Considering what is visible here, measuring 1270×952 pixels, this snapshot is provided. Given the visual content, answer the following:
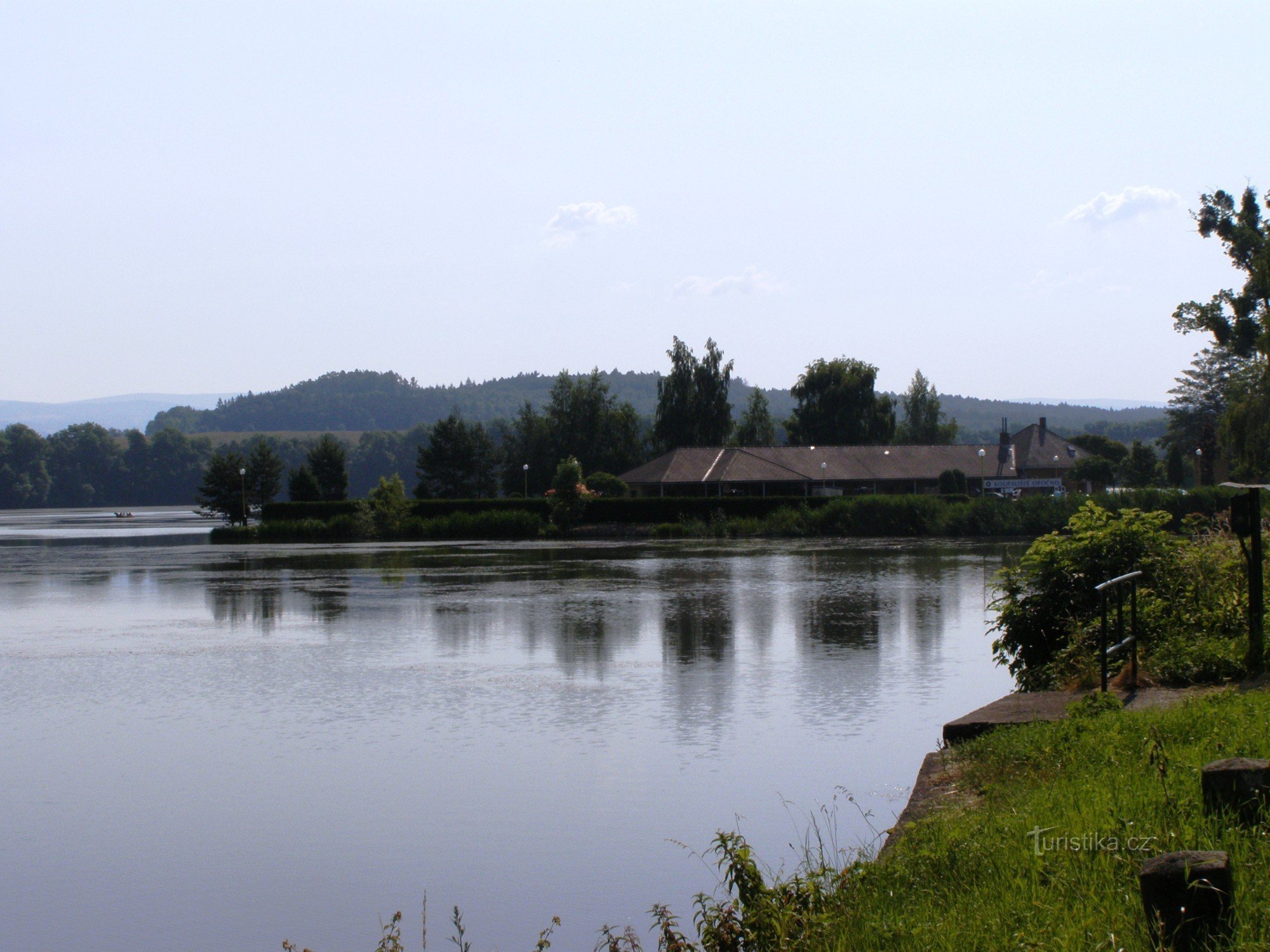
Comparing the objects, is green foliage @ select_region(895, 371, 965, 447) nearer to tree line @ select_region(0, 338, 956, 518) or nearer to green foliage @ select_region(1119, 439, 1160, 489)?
tree line @ select_region(0, 338, 956, 518)

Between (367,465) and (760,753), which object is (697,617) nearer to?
(760,753)

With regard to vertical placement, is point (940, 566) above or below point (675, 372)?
below

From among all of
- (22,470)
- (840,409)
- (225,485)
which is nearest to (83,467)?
(22,470)

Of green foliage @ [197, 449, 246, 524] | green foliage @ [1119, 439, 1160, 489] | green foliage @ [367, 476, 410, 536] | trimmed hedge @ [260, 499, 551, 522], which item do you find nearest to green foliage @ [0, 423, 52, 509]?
green foliage @ [197, 449, 246, 524]

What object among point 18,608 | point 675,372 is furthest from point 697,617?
point 675,372

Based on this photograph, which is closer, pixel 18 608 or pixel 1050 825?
pixel 1050 825

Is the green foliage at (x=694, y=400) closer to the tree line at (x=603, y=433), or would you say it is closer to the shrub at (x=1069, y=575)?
the tree line at (x=603, y=433)

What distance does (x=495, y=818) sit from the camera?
9.07 meters

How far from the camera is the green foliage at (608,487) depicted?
218 ft

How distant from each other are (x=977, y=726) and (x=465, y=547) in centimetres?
4425

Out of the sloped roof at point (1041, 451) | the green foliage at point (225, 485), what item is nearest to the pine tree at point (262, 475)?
the green foliage at point (225, 485)

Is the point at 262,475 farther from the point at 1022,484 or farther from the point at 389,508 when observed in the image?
the point at 1022,484

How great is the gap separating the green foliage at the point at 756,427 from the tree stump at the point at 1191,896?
280ft

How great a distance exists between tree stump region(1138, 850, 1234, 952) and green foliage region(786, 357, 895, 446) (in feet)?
275
